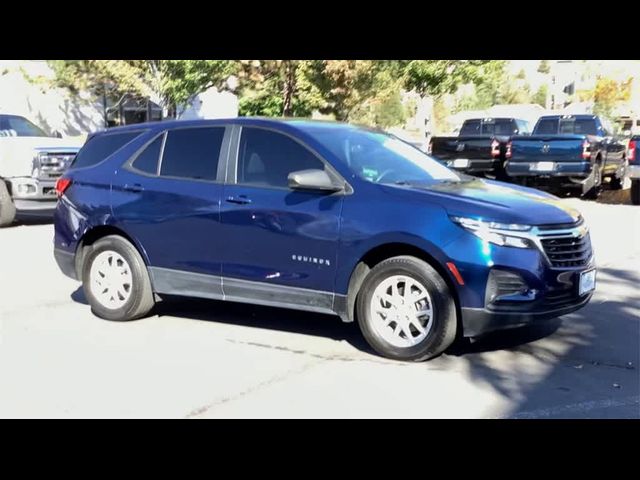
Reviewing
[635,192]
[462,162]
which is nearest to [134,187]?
[462,162]

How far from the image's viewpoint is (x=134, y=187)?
652 centimetres

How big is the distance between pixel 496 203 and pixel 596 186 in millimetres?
11960

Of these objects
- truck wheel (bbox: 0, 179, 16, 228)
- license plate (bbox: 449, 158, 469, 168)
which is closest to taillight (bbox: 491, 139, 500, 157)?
license plate (bbox: 449, 158, 469, 168)

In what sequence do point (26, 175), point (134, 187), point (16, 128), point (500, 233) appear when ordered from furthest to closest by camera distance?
1. point (16, 128)
2. point (26, 175)
3. point (134, 187)
4. point (500, 233)

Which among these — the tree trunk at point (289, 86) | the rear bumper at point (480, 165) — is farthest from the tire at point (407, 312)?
the tree trunk at point (289, 86)

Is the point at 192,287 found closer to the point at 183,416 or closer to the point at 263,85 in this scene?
the point at 183,416

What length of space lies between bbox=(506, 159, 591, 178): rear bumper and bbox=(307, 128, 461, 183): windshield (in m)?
9.23

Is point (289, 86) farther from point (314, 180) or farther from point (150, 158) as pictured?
point (314, 180)

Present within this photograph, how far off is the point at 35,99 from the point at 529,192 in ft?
86.1

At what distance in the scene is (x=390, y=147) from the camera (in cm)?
635

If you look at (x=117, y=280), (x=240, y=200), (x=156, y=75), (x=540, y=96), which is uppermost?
(x=540, y=96)

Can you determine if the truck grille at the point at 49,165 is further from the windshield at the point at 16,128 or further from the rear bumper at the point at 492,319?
the rear bumper at the point at 492,319

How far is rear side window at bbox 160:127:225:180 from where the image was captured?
6273 mm

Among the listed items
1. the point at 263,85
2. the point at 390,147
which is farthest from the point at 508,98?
the point at 390,147
